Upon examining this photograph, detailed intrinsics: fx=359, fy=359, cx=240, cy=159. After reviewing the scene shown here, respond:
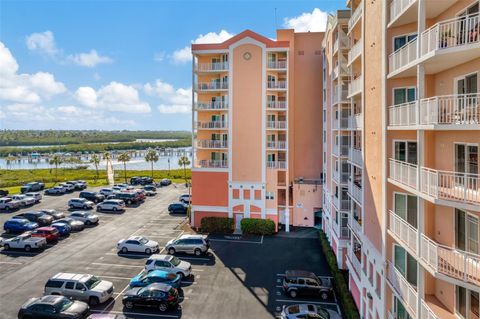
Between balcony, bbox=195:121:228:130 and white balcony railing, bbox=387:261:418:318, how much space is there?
25.8m

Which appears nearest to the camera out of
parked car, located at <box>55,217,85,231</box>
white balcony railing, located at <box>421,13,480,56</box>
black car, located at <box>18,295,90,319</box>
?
white balcony railing, located at <box>421,13,480,56</box>

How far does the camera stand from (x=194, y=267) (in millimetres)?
27594

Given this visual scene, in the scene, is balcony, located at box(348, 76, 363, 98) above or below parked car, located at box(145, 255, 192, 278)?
above

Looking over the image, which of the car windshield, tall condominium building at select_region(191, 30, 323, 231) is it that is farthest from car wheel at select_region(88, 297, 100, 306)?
tall condominium building at select_region(191, 30, 323, 231)

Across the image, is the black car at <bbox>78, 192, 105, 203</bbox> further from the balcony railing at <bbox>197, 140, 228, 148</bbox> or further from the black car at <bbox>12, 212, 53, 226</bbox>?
the balcony railing at <bbox>197, 140, 228, 148</bbox>

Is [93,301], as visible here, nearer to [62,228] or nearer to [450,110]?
[62,228]

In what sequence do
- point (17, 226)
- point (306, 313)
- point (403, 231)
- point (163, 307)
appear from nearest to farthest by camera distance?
point (403, 231) → point (306, 313) → point (163, 307) → point (17, 226)

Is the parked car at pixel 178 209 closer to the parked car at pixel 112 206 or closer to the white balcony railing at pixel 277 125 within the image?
the parked car at pixel 112 206

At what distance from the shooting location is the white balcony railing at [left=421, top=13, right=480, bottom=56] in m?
10.1

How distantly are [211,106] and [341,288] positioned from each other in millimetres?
23317

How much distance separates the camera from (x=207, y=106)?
128 feet

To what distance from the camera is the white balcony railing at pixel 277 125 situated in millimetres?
→ 38375

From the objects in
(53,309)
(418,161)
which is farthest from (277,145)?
(418,161)

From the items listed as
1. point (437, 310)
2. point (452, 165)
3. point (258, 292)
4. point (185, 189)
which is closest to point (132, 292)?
point (258, 292)
